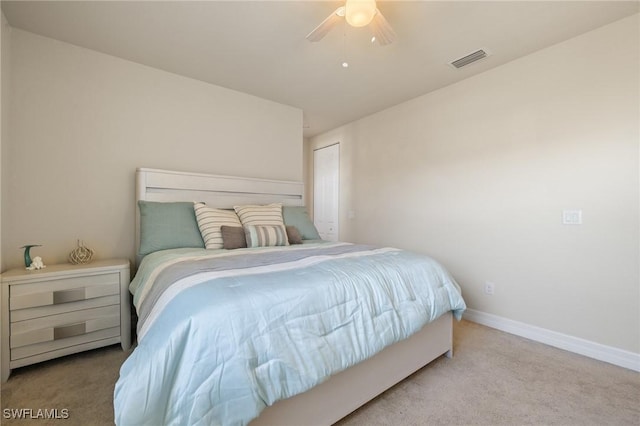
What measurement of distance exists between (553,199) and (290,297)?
249 centimetres

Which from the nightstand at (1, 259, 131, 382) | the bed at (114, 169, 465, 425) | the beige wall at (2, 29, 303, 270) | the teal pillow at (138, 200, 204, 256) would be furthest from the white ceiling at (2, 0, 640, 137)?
the nightstand at (1, 259, 131, 382)

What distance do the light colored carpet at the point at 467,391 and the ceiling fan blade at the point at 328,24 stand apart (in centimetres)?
234

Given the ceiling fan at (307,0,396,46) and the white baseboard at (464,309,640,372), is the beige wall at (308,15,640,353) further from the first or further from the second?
the ceiling fan at (307,0,396,46)

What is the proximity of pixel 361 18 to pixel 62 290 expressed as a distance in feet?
8.78

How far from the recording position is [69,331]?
1896 mm

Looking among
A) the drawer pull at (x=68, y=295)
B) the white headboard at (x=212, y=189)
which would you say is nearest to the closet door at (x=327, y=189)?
the white headboard at (x=212, y=189)

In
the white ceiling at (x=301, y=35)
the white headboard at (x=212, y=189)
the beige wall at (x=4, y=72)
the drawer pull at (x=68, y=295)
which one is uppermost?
the white ceiling at (x=301, y=35)

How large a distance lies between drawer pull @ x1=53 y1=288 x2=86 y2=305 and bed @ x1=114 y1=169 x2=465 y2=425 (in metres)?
0.39

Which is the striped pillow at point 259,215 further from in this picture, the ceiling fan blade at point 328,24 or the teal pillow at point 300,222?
the ceiling fan blade at point 328,24

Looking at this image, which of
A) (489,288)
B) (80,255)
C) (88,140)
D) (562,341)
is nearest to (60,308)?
(80,255)

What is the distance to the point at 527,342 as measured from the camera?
92.6 inches

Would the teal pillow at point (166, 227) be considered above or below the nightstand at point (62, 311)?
above

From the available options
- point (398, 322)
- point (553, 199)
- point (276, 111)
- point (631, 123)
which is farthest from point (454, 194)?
point (276, 111)

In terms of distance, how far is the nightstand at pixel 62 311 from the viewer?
1.73 metres
